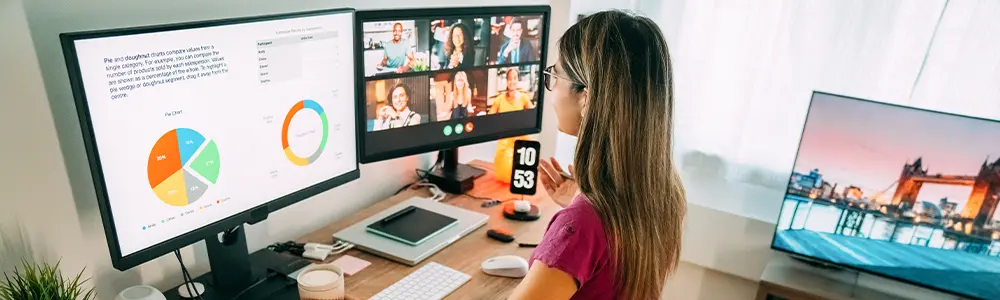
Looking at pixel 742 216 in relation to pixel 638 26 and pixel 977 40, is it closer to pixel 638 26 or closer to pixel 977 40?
pixel 977 40

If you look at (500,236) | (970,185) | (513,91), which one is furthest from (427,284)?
(970,185)

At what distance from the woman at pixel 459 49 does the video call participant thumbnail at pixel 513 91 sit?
0.36ft

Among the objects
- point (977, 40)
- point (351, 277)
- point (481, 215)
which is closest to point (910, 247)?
point (977, 40)

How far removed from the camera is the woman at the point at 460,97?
1.59 m

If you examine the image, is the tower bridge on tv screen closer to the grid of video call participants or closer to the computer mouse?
the grid of video call participants

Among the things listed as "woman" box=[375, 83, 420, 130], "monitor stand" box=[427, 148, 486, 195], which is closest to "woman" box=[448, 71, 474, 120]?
"woman" box=[375, 83, 420, 130]

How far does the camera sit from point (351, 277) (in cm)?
131

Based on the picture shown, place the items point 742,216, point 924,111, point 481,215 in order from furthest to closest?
1. point 742,216
2. point 924,111
3. point 481,215

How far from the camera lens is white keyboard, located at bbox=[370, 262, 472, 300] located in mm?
1235

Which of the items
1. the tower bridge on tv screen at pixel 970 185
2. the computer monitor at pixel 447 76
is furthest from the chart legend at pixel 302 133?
the tower bridge on tv screen at pixel 970 185

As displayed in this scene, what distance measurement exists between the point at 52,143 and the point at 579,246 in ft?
2.80

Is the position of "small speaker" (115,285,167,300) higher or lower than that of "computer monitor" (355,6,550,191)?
lower

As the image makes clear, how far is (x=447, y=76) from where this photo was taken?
5.14ft

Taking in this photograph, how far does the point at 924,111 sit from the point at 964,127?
0.10 metres
